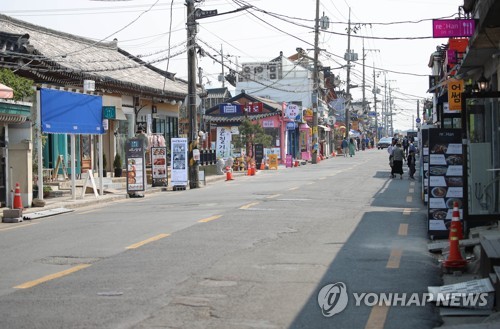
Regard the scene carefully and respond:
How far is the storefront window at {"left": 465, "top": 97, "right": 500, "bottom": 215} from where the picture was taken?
12.9 metres

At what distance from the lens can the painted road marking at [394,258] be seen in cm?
1074

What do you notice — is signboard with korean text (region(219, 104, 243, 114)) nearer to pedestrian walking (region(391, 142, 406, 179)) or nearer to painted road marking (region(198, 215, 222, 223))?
pedestrian walking (region(391, 142, 406, 179))

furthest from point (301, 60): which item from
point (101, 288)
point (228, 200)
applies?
point (101, 288)

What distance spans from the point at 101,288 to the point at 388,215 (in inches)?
393

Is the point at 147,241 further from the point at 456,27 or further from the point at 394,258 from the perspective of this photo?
the point at 456,27

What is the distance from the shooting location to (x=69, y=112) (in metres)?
24.3

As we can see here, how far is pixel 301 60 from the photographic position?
90125mm

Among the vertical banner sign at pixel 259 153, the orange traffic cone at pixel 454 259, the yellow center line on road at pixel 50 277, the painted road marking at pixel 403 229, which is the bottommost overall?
the yellow center line on road at pixel 50 277

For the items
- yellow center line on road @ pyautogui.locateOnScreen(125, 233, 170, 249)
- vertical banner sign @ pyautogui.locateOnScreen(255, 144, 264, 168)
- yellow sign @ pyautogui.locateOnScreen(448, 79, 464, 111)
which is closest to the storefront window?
yellow center line on road @ pyautogui.locateOnScreen(125, 233, 170, 249)

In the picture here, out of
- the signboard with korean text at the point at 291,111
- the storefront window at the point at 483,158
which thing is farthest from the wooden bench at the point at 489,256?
the signboard with korean text at the point at 291,111

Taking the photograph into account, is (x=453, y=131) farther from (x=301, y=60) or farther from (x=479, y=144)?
(x=301, y=60)

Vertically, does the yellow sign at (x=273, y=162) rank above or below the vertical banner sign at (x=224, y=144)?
below

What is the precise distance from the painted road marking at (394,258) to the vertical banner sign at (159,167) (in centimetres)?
1922

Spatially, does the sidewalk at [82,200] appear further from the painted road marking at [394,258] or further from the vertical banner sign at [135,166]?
the painted road marking at [394,258]
